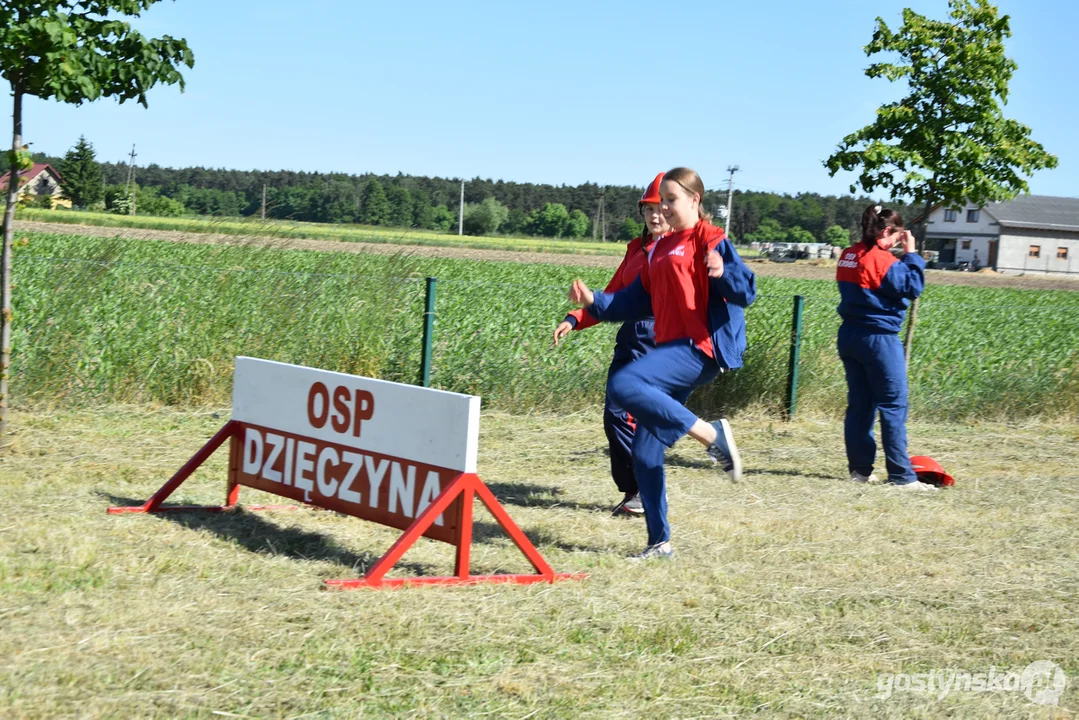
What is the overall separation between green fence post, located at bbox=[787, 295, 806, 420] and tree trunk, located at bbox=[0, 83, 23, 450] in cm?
726

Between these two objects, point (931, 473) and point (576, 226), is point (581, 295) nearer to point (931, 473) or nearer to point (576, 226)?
point (931, 473)

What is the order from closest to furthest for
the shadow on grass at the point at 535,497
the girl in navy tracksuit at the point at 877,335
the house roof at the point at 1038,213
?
the shadow on grass at the point at 535,497
the girl in navy tracksuit at the point at 877,335
the house roof at the point at 1038,213

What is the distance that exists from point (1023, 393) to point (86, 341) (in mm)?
9692

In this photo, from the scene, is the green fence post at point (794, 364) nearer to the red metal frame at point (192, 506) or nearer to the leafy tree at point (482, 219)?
the red metal frame at point (192, 506)

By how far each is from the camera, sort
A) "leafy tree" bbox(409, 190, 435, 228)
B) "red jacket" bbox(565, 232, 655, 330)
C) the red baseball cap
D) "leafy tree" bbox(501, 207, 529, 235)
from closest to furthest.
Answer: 1. the red baseball cap
2. "red jacket" bbox(565, 232, 655, 330)
3. "leafy tree" bbox(409, 190, 435, 228)
4. "leafy tree" bbox(501, 207, 529, 235)

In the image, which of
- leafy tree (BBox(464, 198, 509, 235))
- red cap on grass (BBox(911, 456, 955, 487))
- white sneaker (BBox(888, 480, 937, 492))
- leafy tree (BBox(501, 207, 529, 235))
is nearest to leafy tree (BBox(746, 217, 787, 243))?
leafy tree (BBox(501, 207, 529, 235))

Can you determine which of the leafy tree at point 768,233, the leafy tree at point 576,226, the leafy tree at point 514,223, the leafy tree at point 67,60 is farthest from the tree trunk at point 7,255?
the leafy tree at point 768,233

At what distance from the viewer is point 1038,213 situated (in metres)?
86.9

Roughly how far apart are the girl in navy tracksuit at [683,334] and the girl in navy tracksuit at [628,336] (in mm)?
495

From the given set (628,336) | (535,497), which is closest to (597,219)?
(535,497)

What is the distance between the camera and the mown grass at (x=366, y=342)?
9.55 meters

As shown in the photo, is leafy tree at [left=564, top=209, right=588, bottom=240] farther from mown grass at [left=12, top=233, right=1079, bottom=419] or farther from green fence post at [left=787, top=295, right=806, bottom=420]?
green fence post at [left=787, top=295, right=806, bottom=420]

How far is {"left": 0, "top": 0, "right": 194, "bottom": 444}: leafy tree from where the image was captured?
6.75 meters

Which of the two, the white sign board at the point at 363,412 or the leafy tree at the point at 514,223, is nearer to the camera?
the white sign board at the point at 363,412
